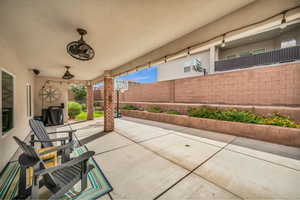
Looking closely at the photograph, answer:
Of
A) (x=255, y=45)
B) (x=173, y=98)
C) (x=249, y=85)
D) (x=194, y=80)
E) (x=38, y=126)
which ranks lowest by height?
(x=38, y=126)

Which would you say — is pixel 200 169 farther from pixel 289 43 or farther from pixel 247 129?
pixel 289 43

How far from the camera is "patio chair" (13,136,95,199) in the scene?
3.84 ft

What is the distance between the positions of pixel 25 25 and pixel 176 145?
406cm

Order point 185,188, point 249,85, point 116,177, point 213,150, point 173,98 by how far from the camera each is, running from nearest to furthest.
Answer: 1. point 185,188
2. point 116,177
3. point 213,150
4. point 249,85
5. point 173,98

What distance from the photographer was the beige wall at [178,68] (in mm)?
7934

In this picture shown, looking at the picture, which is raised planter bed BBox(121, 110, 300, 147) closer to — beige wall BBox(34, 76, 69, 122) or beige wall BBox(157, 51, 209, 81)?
beige wall BBox(157, 51, 209, 81)

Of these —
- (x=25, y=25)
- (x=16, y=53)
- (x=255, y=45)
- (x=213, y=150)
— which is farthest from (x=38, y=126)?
(x=255, y=45)

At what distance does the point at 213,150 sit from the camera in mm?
2898

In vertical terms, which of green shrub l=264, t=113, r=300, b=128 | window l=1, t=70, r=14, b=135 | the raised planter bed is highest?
window l=1, t=70, r=14, b=135

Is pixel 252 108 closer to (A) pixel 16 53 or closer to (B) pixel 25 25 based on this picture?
(B) pixel 25 25

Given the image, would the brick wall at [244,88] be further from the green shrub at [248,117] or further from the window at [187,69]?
the window at [187,69]

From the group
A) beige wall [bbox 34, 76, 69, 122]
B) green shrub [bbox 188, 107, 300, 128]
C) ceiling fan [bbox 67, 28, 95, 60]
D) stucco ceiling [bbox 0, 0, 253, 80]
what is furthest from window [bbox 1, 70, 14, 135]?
green shrub [bbox 188, 107, 300, 128]

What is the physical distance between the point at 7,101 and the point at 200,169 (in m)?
4.29

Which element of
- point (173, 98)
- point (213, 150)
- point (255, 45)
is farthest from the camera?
point (173, 98)
